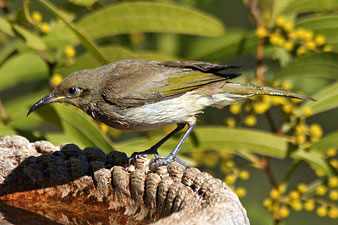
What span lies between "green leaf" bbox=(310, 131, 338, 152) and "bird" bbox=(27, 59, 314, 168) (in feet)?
2.08

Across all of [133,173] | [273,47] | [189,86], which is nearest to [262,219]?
[273,47]

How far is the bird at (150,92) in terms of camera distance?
11.8 feet

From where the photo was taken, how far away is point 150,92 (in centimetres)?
365

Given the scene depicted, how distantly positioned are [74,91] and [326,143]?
74.1 inches

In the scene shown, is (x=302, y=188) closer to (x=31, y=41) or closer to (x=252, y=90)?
(x=252, y=90)

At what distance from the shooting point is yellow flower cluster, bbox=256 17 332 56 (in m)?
4.27

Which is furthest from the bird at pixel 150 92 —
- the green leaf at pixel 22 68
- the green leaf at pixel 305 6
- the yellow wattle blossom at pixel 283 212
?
the green leaf at pixel 305 6

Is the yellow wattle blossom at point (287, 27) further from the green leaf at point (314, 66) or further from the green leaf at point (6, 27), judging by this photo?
the green leaf at point (6, 27)

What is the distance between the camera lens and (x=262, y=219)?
5.01m

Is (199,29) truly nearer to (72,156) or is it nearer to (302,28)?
(302,28)

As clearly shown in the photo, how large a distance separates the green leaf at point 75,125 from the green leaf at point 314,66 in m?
1.55

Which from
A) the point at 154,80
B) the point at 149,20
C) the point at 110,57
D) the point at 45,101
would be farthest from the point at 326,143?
the point at 45,101

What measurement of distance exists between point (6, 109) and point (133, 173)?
6.58 ft

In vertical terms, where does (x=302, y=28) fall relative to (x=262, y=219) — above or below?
above
